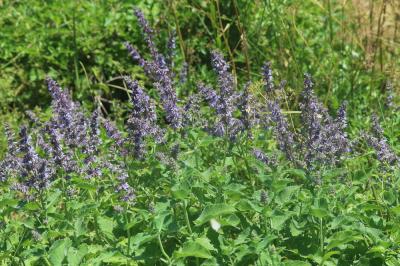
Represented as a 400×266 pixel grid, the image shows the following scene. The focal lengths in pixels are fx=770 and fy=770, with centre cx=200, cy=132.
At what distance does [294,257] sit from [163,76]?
123cm

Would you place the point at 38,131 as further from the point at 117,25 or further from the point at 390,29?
the point at 390,29

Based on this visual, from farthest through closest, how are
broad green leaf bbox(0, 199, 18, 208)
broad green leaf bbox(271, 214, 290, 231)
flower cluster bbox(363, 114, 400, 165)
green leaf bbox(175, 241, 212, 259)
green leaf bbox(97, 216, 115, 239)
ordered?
flower cluster bbox(363, 114, 400, 165)
green leaf bbox(97, 216, 115, 239)
broad green leaf bbox(0, 199, 18, 208)
broad green leaf bbox(271, 214, 290, 231)
green leaf bbox(175, 241, 212, 259)

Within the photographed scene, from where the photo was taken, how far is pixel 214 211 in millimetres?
3346

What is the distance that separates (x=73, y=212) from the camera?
12.6ft

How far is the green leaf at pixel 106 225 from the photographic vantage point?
12.1ft

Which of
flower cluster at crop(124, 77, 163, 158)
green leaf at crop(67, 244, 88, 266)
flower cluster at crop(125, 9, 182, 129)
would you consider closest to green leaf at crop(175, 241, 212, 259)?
green leaf at crop(67, 244, 88, 266)

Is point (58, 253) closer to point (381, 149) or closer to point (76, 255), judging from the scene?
point (76, 255)

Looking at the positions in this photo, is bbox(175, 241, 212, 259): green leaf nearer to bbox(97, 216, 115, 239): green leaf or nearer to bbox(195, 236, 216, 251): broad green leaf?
bbox(195, 236, 216, 251): broad green leaf

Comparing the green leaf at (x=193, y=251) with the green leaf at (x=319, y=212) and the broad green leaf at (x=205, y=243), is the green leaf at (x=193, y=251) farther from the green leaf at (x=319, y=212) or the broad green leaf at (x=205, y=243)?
the green leaf at (x=319, y=212)

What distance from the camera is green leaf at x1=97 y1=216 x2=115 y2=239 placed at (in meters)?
3.70

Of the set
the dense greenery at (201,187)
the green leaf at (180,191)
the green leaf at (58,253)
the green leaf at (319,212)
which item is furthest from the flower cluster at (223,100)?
the green leaf at (58,253)

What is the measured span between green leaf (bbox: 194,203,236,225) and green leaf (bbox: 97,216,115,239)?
0.55 meters

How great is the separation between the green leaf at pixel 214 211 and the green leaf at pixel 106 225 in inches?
21.5

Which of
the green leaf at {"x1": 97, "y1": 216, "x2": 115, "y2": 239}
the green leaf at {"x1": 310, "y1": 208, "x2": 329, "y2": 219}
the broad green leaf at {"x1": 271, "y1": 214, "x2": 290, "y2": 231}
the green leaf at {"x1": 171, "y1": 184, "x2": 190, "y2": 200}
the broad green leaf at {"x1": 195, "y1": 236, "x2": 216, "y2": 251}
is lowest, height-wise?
the green leaf at {"x1": 97, "y1": 216, "x2": 115, "y2": 239}
